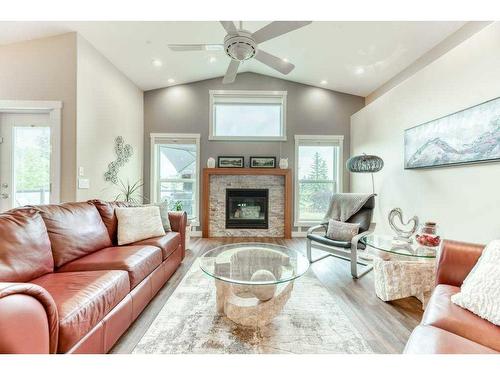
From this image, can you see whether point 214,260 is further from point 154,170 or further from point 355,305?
point 154,170

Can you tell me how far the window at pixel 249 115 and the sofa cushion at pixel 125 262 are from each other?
127 inches

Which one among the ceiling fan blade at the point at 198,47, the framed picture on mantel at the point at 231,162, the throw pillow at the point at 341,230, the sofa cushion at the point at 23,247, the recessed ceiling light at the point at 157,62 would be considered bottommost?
the throw pillow at the point at 341,230

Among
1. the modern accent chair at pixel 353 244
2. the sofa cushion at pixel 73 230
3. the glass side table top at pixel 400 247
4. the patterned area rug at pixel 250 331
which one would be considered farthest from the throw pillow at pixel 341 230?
the sofa cushion at pixel 73 230

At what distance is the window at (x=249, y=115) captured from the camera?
4.96m

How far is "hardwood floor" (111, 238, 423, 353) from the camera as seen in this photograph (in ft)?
5.39

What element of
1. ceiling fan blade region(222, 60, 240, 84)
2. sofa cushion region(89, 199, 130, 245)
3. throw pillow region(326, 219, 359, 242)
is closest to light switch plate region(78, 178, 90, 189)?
sofa cushion region(89, 199, 130, 245)

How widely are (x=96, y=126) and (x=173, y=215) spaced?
1.76 metres

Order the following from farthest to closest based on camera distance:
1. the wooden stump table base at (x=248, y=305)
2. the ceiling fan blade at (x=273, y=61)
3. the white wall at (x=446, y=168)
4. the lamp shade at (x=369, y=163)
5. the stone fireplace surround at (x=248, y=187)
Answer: the stone fireplace surround at (x=248, y=187), the lamp shade at (x=369, y=163), the ceiling fan blade at (x=273, y=61), the white wall at (x=446, y=168), the wooden stump table base at (x=248, y=305)

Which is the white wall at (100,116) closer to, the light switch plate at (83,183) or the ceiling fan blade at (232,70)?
the light switch plate at (83,183)

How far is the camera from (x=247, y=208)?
4.98m

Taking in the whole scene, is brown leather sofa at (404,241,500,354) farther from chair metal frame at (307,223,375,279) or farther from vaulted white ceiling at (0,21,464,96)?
vaulted white ceiling at (0,21,464,96)

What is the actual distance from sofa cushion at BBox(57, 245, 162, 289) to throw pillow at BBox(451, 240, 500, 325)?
2.15 meters
